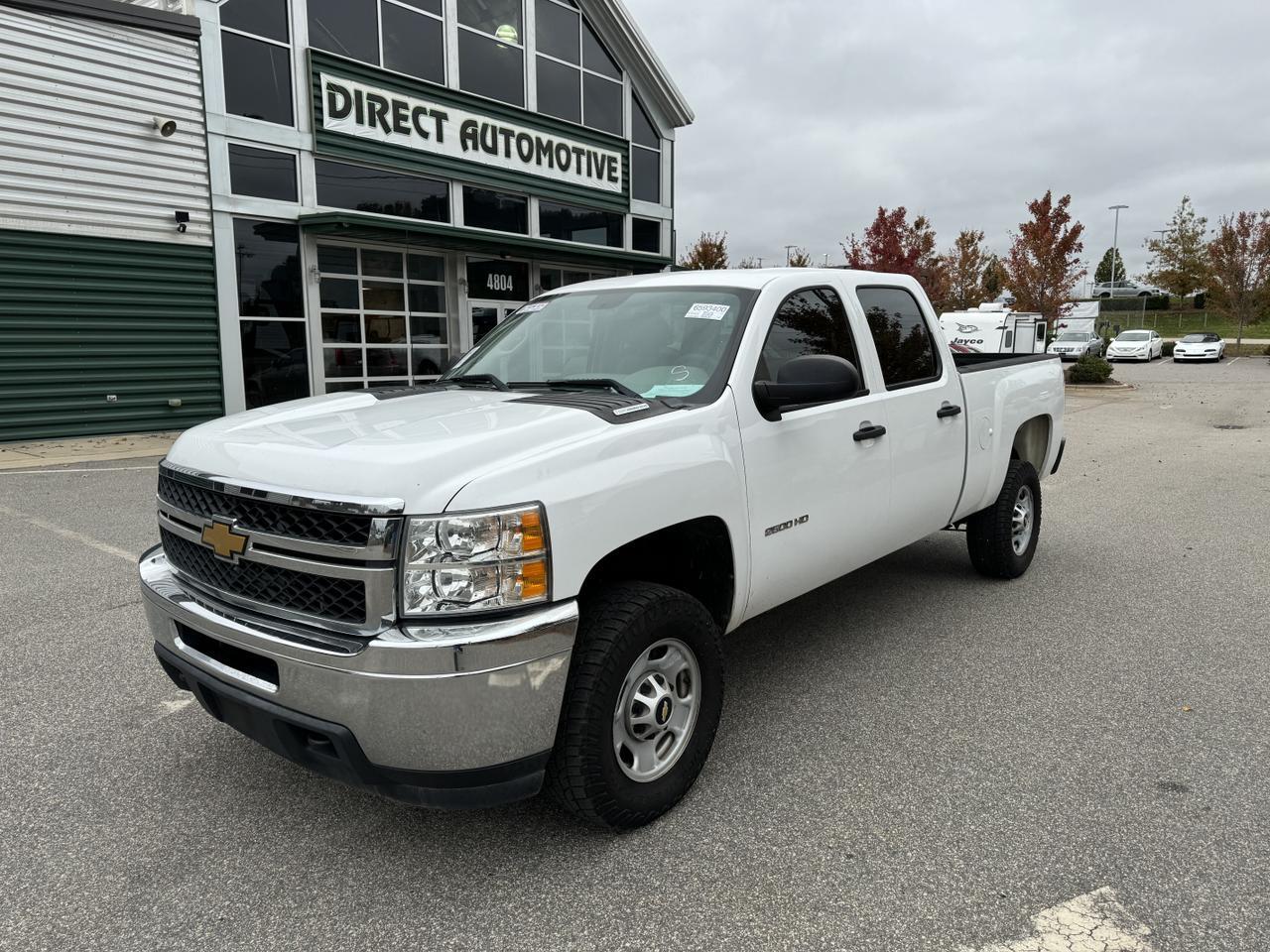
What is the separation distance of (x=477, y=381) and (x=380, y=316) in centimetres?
1280

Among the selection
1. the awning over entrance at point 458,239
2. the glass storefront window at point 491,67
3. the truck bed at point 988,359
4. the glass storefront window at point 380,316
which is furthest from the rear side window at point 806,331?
the glass storefront window at point 491,67

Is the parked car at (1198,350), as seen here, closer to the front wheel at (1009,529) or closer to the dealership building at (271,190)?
the dealership building at (271,190)

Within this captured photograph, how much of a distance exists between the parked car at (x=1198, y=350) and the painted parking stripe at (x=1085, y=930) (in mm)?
42855

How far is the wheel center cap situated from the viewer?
2957mm

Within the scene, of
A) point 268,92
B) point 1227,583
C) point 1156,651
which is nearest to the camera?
point 1156,651

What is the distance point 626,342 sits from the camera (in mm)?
3797

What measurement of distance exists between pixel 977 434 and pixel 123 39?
42.7 feet

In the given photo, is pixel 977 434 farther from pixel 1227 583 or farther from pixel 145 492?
pixel 145 492

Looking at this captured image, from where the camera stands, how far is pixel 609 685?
8.74ft

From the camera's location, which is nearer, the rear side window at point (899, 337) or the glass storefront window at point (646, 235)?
the rear side window at point (899, 337)

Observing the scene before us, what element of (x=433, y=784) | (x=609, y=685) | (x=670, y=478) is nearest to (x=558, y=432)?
(x=670, y=478)

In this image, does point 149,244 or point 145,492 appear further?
point 149,244

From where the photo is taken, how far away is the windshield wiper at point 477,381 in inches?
150

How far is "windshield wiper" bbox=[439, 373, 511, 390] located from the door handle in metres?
1.50
